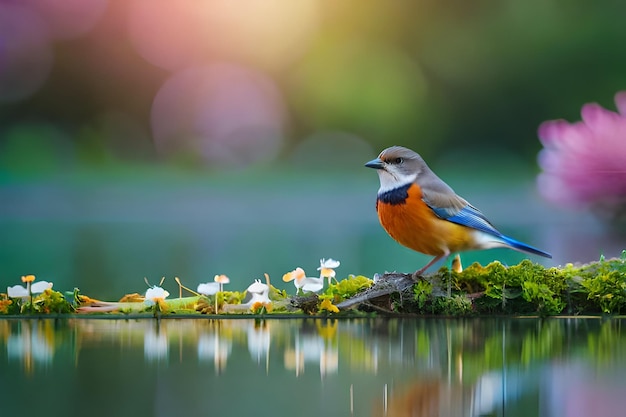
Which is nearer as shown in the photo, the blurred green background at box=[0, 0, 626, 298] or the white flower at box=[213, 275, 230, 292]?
the white flower at box=[213, 275, 230, 292]

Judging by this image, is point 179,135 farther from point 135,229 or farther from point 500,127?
point 500,127

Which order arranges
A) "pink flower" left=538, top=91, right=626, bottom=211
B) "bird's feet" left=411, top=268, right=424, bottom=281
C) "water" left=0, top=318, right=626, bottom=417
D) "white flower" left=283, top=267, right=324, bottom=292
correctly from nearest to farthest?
"water" left=0, top=318, right=626, bottom=417
"bird's feet" left=411, top=268, right=424, bottom=281
"white flower" left=283, top=267, right=324, bottom=292
"pink flower" left=538, top=91, right=626, bottom=211

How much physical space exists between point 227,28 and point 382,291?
1.10m

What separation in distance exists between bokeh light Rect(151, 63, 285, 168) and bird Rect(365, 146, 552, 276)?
62 centimetres

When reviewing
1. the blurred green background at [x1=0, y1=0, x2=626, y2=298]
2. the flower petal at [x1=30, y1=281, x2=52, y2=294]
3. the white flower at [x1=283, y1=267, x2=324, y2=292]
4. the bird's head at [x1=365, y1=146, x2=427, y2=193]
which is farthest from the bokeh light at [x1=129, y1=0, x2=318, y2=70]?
the flower petal at [x1=30, y1=281, x2=52, y2=294]

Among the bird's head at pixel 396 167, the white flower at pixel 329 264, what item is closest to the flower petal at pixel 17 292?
the white flower at pixel 329 264

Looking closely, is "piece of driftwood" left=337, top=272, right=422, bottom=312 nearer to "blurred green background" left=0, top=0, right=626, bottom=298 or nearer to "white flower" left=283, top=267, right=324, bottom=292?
"white flower" left=283, top=267, right=324, bottom=292

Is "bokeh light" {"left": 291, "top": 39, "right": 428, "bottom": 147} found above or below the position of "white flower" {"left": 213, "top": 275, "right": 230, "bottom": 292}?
above

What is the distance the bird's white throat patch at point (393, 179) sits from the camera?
2.16 metres

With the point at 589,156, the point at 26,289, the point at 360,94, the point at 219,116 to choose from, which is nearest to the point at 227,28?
the point at 219,116

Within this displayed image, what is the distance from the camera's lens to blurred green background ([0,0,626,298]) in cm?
261

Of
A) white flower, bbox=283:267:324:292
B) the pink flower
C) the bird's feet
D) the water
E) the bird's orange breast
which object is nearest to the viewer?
the water

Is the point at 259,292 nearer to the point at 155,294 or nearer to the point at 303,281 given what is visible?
the point at 303,281

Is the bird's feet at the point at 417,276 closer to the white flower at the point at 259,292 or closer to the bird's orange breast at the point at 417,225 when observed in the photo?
the bird's orange breast at the point at 417,225
